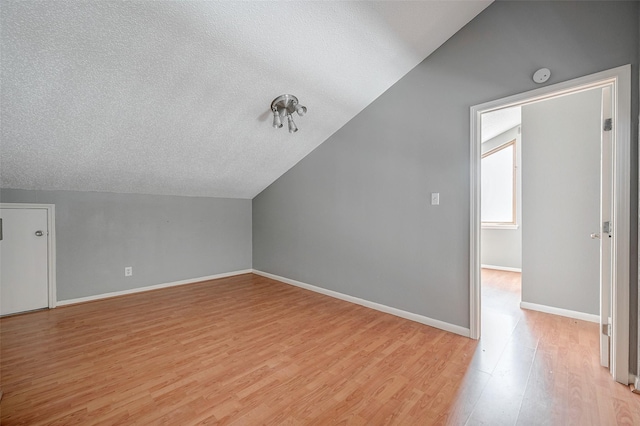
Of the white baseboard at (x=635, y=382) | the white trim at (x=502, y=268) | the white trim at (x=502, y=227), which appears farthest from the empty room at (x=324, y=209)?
the white trim at (x=502, y=227)

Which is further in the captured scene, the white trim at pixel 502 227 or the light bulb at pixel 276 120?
the white trim at pixel 502 227

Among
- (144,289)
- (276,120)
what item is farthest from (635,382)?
(144,289)

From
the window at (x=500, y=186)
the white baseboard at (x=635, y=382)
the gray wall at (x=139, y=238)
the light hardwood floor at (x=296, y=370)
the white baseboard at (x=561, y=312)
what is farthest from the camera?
the window at (x=500, y=186)

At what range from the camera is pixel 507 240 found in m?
5.05

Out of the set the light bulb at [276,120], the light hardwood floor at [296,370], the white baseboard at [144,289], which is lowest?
the light hardwood floor at [296,370]

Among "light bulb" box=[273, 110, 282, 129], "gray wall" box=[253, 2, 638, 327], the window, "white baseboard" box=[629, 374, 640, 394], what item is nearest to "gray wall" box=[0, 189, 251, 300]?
"gray wall" box=[253, 2, 638, 327]

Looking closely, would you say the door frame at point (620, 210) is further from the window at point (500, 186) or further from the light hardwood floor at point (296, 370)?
the window at point (500, 186)

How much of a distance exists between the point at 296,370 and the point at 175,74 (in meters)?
2.44

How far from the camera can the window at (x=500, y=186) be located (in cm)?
520

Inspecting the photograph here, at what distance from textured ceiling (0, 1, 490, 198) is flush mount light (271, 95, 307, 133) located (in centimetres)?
7

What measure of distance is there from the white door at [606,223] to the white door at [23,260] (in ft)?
17.1

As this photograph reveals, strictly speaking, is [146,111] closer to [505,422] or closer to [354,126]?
[354,126]

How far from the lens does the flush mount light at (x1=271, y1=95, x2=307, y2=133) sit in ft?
8.77

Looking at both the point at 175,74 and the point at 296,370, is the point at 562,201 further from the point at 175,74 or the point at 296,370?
the point at 175,74
